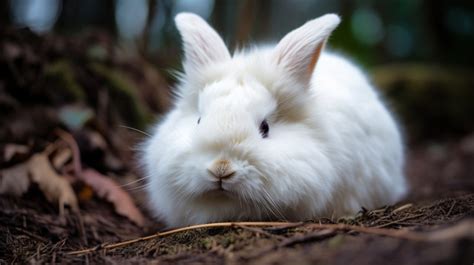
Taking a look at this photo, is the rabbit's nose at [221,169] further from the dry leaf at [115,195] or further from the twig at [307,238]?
the dry leaf at [115,195]

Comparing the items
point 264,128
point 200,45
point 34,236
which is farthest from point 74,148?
point 264,128

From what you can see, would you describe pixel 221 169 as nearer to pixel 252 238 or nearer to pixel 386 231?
pixel 252 238

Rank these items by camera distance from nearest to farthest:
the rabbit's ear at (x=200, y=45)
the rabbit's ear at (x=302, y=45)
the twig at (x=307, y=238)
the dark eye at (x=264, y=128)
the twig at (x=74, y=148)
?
the twig at (x=307, y=238), the dark eye at (x=264, y=128), the rabbit's ear at (x=302, y=45), the rabbit's ear at (x=200, y=45), the twig at (x=74, y=148)

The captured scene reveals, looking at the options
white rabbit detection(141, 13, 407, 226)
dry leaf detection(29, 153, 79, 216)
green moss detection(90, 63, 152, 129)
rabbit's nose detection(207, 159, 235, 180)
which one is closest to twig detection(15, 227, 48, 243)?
dry leaf detection(29, 153, 79, 216)

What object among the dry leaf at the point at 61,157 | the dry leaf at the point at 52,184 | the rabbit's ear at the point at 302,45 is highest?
the rabbit's ear at the point at 302,45

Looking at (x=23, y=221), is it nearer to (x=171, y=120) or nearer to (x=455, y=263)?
(x=171, y=120)

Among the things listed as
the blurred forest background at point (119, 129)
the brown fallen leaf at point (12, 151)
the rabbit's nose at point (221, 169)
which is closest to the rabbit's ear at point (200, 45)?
the blurred forest background at point (119, 129)

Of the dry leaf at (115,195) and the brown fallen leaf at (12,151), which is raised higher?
the brown fallen leaf at (12,151)
